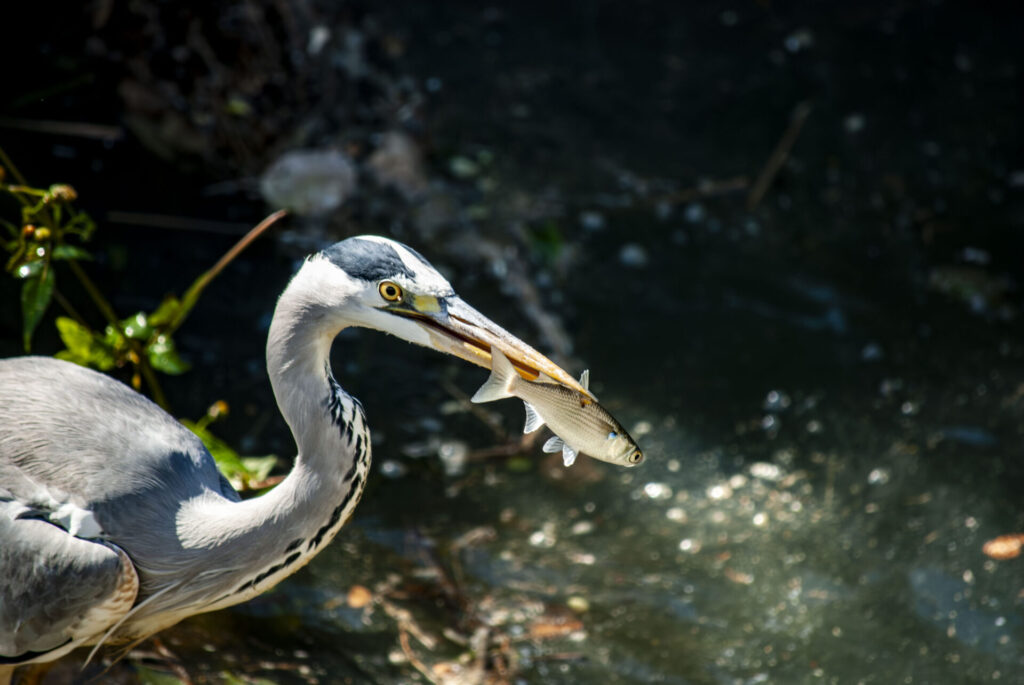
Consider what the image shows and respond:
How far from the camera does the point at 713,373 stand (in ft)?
15.3

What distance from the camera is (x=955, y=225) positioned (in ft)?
17.6

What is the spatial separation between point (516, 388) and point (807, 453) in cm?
237

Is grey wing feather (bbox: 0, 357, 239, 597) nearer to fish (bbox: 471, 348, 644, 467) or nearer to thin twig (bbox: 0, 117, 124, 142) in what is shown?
fish (bbox: 471, 348, 644, 467)

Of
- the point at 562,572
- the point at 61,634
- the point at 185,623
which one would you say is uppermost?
the point at 61,634

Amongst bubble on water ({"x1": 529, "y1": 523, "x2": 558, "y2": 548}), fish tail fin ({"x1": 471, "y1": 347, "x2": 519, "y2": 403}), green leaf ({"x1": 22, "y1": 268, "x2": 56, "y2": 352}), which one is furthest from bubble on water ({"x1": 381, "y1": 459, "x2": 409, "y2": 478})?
fish tail fin ({"x1": 471, "y1": 347, "x2": 519, "y2": 403})

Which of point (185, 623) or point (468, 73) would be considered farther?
point (468, 73)

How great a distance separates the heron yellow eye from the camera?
238 cm

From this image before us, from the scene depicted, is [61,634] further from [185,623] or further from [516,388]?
[516,388]

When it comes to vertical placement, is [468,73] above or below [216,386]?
above

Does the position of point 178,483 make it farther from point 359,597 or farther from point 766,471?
point 766,471

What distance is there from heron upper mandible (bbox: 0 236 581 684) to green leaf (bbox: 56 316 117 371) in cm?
31

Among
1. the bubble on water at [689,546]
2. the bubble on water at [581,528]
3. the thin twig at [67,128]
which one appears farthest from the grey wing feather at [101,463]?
the thin twig at [67,128]

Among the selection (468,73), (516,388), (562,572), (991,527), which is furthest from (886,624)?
(468,73)

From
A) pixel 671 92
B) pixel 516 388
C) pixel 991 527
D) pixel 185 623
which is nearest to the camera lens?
pixel 516 388
